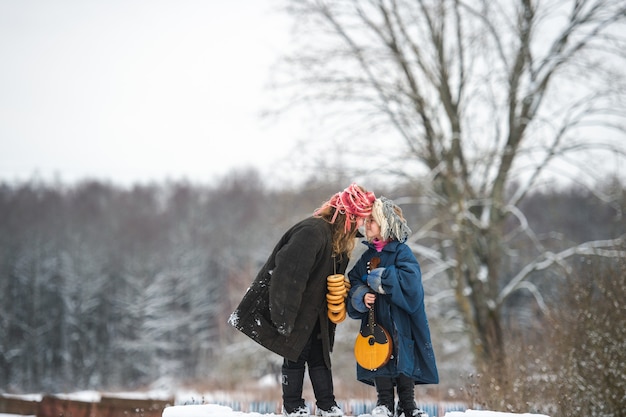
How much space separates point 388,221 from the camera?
4.50 m

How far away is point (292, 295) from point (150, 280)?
44.4 metres

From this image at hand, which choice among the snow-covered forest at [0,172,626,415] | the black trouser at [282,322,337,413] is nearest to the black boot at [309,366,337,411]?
the black trouser at [282,322,337,413]

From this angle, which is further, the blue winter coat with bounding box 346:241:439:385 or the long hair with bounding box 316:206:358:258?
the long hair with bounding box 316:206:358:258

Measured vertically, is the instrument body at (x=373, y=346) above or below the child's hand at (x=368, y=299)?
below

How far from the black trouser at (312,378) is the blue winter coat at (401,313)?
264mm

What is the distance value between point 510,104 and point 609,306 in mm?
6219

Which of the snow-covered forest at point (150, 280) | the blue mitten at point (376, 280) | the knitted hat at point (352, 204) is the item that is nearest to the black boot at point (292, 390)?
the blue mitten at point (376, 280)

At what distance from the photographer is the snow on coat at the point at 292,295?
4.23m

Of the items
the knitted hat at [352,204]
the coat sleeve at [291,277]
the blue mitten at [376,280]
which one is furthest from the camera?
the knitted hat at [352,204]

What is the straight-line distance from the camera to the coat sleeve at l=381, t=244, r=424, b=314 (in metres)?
4.29

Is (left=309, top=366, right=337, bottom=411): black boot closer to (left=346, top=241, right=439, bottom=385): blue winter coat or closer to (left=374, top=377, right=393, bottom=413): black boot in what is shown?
(left=346, top=241, right=439, bottom=385): blue winter coat

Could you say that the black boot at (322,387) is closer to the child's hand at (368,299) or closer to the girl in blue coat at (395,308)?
the girl in blue coat at (395,308)

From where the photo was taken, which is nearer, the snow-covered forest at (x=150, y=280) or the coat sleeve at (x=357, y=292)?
the coat sleeve at (x=357, y=292)

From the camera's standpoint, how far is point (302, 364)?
4531 millimetres
